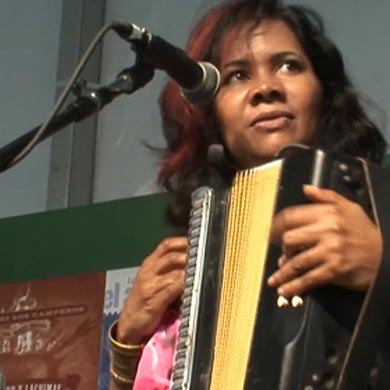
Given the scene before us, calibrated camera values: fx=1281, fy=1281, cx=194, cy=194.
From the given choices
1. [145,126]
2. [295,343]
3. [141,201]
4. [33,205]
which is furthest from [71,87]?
[33,205]

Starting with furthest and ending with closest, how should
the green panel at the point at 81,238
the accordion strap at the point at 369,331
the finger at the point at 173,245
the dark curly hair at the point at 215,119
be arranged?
the green panel at the point at 81,238
the dark curly hair at the point at 215,119
the finger at the point at 173,245
the accordion strap at the point at 369,331

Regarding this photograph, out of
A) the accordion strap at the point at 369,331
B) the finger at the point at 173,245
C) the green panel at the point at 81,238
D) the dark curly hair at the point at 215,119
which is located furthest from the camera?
the green panel at the point at 81,238

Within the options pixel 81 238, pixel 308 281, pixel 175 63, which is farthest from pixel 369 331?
pixel 81 238

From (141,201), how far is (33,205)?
575mm

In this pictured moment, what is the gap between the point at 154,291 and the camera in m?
1.47

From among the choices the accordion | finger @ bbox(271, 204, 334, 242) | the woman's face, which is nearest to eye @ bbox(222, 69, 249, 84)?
the woman's face

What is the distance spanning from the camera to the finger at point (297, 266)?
47.0 inches

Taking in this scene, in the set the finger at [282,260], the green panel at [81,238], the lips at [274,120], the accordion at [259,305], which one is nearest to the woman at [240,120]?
the lips at [274,120]

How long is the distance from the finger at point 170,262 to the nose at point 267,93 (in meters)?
0.20

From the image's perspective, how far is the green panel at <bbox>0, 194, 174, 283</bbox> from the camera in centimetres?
222

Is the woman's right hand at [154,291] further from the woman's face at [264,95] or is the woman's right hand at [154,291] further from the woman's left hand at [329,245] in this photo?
the woman's left hand at [329,245]

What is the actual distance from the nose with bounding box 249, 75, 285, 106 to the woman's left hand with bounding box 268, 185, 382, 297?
27cm

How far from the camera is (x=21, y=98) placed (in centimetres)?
285

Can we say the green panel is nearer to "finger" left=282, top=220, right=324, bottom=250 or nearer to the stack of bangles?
the stack of bangles
